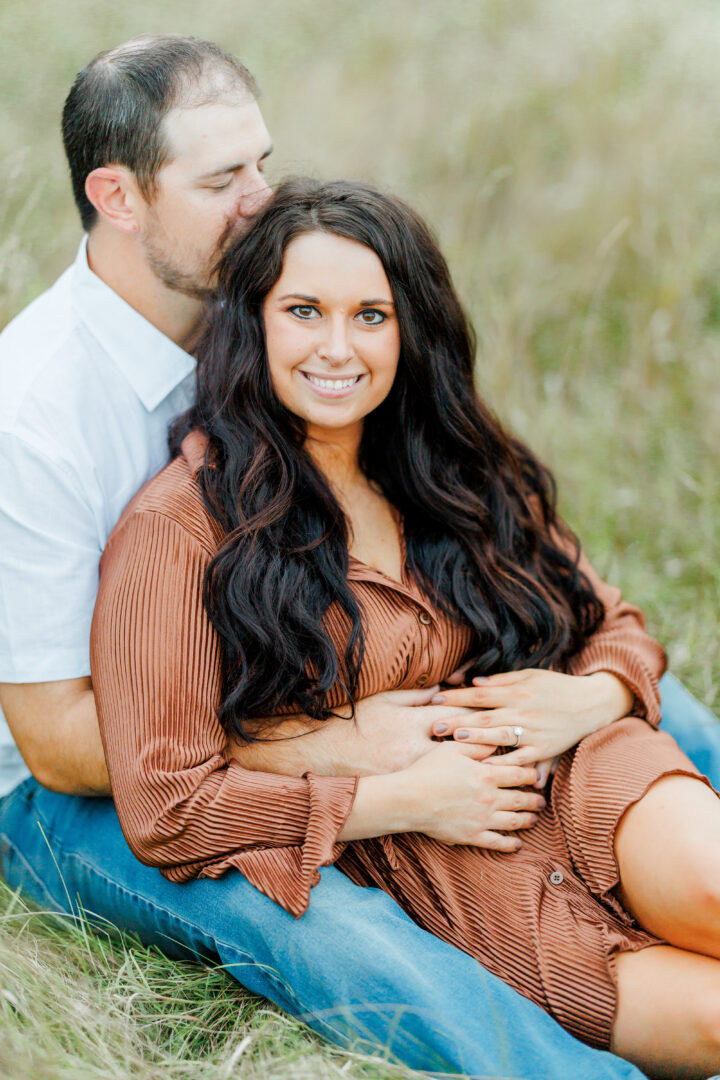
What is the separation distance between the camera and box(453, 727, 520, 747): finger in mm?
2430

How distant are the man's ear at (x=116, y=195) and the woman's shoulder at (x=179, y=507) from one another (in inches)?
29.8

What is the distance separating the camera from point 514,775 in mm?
2420

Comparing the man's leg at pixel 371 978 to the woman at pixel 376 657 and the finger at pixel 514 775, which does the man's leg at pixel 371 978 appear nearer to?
the woman at pixel 376 657

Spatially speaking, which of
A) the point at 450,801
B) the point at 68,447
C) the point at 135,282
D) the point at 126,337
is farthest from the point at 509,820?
the point at 135,282

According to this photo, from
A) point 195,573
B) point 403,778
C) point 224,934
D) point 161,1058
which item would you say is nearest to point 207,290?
point 195,573

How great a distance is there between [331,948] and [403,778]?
377 mm

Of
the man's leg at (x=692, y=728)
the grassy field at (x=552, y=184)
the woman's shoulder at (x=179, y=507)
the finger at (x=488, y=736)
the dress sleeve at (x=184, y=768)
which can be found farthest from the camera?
the grassy field at (x=552, y=184)

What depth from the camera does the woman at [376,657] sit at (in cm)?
219

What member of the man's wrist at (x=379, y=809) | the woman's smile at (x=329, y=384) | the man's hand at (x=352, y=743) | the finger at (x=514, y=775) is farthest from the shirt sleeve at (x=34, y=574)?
the finger at (x=514, y=775)

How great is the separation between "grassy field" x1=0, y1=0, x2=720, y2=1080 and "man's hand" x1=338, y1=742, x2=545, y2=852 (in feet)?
4.72

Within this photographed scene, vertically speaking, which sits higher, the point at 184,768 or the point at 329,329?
the point at 329,329

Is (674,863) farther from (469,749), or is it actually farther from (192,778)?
(192,778)

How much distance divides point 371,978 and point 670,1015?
2.04 ft

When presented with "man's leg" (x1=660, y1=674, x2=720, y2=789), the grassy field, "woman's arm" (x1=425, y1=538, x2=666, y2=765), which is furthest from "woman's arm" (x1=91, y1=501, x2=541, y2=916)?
the grassy field
